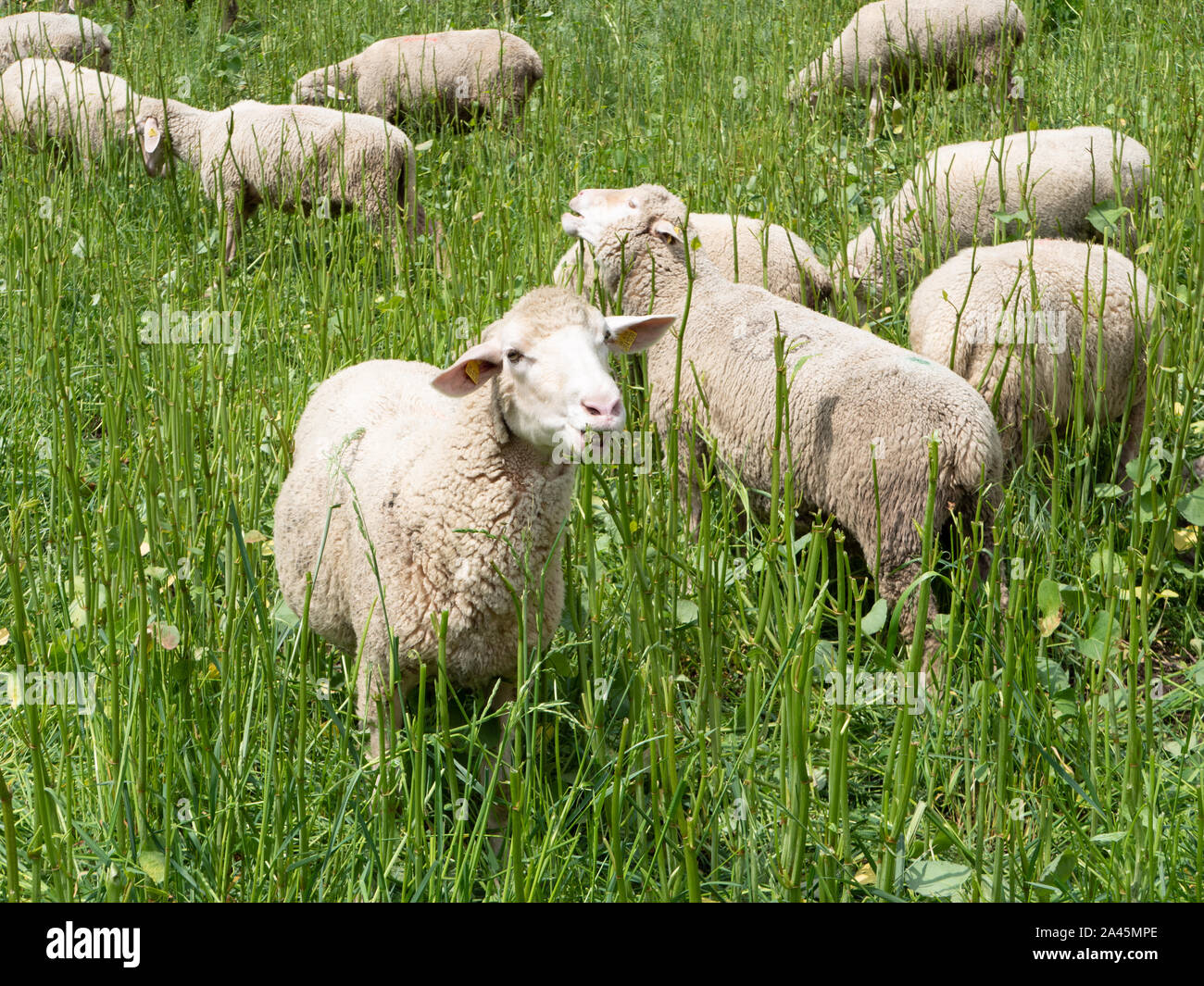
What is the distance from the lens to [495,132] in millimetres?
5570

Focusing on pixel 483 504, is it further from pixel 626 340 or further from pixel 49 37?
pixel 49 37

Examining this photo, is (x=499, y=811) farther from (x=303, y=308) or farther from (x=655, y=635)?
(x=303, y=308)

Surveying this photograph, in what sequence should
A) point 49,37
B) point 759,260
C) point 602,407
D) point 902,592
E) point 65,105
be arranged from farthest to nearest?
point 49,37 → point 65,105 → point 759,260 → point 902,592 → point 602,407

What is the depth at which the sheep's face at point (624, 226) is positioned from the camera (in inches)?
143

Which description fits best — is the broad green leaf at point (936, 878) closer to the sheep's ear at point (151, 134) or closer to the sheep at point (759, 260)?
the sheep at point (759, 260)

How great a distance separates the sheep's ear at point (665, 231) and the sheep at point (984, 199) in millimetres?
731

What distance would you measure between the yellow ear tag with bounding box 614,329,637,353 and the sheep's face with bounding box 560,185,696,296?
1318mm

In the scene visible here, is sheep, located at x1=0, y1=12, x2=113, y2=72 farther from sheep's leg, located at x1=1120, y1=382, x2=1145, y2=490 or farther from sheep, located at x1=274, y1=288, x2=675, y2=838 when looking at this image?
sheep's leg, located at x1=1120, y1=382, x2=1145, y2=490

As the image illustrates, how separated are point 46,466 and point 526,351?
77.4 inches

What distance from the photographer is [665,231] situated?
3627 millimetres

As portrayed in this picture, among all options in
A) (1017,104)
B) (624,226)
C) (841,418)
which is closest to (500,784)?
(841,418)

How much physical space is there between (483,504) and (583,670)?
376 mm

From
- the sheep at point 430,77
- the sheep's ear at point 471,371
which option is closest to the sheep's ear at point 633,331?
the sheep's ear at point 471,371

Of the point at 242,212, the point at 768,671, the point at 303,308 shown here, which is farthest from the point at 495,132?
the point at 768,671
